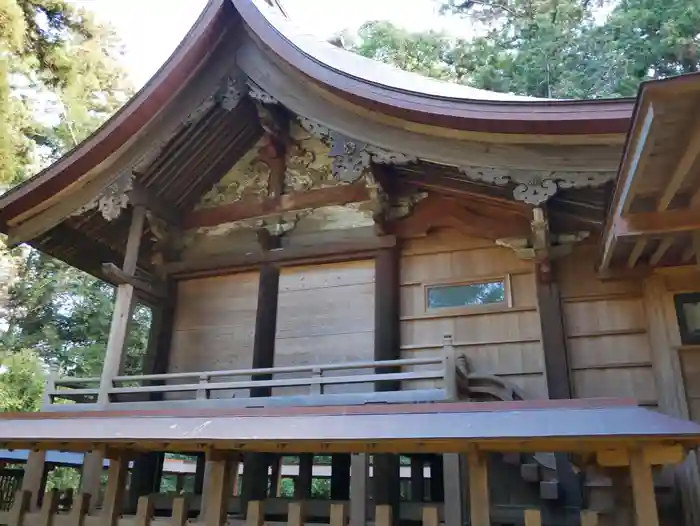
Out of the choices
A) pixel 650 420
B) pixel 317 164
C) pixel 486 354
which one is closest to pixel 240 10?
pixel 317 164

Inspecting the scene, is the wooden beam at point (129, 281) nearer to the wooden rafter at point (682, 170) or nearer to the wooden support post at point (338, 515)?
the wooden support post at point (338, 515)

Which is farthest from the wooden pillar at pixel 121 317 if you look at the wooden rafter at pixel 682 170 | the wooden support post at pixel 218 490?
the wooden rafter at pixel 682 170

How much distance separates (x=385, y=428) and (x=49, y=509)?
A: 9.25 ft

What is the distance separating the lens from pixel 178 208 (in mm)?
7832

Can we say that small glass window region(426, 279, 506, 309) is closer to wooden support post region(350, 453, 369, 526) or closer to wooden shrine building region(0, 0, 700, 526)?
wooden shrine building region(0, 0, 700, 526)

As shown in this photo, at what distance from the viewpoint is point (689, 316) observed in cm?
564

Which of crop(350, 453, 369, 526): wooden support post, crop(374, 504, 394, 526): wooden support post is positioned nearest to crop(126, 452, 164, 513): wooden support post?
crop(350, 453, 369, 526): wooden support post

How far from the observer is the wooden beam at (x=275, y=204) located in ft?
23.1

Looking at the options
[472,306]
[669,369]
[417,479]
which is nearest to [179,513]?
[417,479]

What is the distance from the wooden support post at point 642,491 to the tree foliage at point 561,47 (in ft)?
38.7

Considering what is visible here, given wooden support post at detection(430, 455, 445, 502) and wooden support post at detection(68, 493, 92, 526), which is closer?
wooden support post at detection(68, 493, 92, 526)

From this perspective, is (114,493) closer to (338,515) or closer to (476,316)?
(338,515)

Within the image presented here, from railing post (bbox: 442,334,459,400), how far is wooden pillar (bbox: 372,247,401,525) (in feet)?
4.02

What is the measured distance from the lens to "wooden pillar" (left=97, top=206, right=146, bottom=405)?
626 cm
